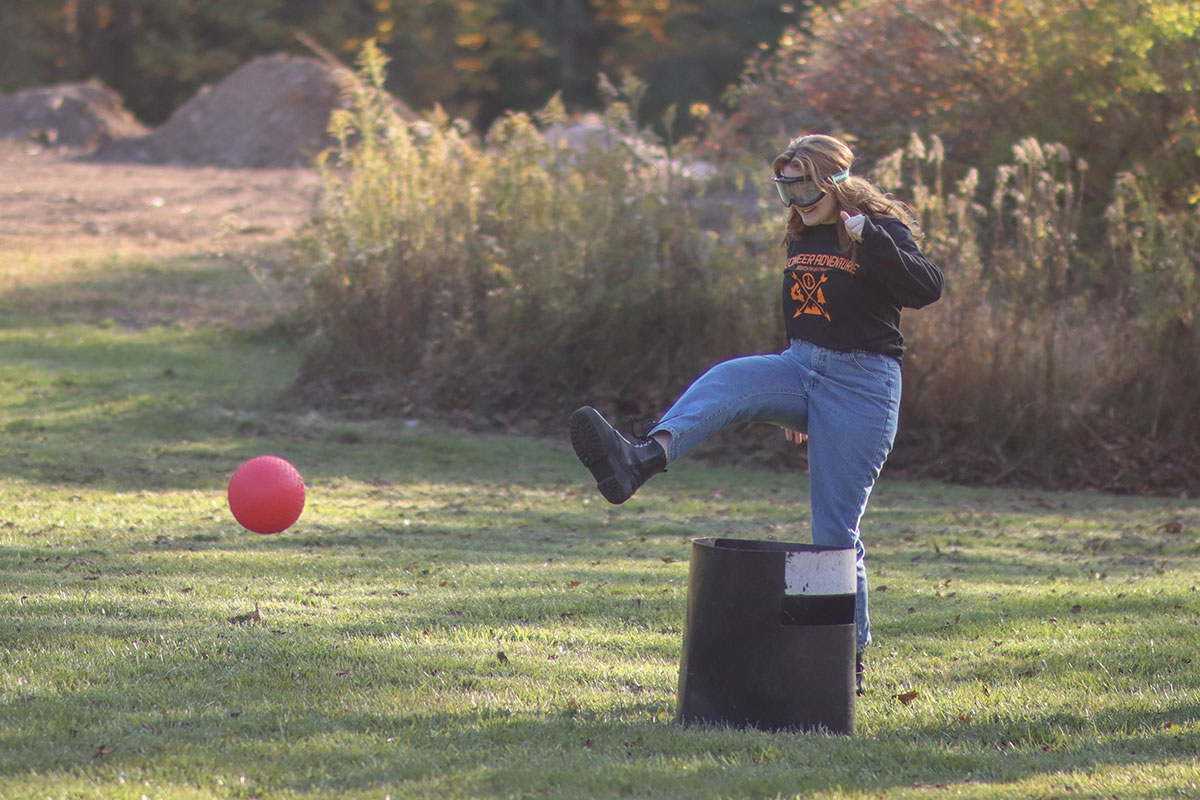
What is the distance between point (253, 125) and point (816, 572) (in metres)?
29.6

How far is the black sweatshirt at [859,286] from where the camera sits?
4805 mm

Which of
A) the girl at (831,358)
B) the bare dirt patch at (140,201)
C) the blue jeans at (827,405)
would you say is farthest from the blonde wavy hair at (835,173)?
the bare dirt patch at (140,201)

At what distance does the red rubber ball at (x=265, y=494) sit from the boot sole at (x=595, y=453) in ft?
9.65

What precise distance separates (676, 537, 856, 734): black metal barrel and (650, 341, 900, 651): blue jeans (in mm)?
398

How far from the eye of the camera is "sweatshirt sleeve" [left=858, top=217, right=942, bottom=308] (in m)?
4.76

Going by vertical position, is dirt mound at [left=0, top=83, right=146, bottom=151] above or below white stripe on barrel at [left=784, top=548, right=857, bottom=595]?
A: above

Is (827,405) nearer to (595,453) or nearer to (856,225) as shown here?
(856,225)

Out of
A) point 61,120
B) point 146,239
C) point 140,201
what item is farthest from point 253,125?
point 146,239

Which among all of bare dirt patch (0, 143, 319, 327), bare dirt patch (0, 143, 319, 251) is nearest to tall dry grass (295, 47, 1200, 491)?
bare dirt patch (0, 143, 319, 327)

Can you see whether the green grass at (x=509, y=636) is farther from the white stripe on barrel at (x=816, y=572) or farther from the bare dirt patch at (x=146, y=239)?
the bare dirt patch at (x=146, y=239)

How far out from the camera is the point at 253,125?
3191 cm

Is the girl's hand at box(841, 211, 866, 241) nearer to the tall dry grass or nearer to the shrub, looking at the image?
the tall dry grass

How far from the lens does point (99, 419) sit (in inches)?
513

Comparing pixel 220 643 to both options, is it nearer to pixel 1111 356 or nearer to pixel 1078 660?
pixel 1078 660
